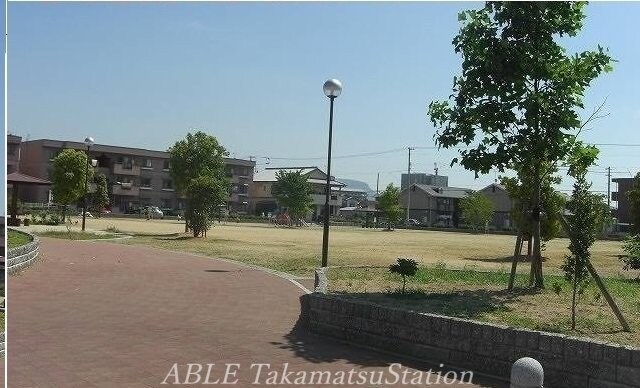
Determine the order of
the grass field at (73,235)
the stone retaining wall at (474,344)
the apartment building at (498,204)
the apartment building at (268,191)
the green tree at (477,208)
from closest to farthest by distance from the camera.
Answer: the stone retaining wall at (474,344) < the grass field at (73,235) < the green tree at (477,208) < the apartment building at (498,204) < the apartment building at (268,191)

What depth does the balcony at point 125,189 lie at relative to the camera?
73.3 metres

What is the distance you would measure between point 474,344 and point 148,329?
4.14 metres

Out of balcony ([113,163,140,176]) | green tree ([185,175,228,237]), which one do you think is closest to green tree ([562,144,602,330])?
green tree ([185,175,228,237])

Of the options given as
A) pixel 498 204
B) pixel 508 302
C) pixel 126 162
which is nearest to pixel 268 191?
pixel 126 162

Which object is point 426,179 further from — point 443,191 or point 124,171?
point 124,171

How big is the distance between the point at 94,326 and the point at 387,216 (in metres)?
61.6

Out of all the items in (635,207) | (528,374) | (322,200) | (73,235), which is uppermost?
(322,200)

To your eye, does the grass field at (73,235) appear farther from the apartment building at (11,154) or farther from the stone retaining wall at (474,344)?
the stone retaining wall at (474,344)

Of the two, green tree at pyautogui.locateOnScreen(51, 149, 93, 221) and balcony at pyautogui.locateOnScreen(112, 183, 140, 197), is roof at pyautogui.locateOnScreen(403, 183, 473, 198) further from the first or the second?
green tree at pyautogui.locateOnScreen(51, 149, 93, 221)

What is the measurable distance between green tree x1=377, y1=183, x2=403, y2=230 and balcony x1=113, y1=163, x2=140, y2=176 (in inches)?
1139

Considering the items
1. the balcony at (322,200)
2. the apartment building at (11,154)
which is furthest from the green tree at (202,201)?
the balcony at (322,200)

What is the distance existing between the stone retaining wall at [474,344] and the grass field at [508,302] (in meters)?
0.69

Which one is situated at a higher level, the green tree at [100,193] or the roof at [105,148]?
the roof at [105,148]

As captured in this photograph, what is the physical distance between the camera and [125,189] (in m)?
73.8
